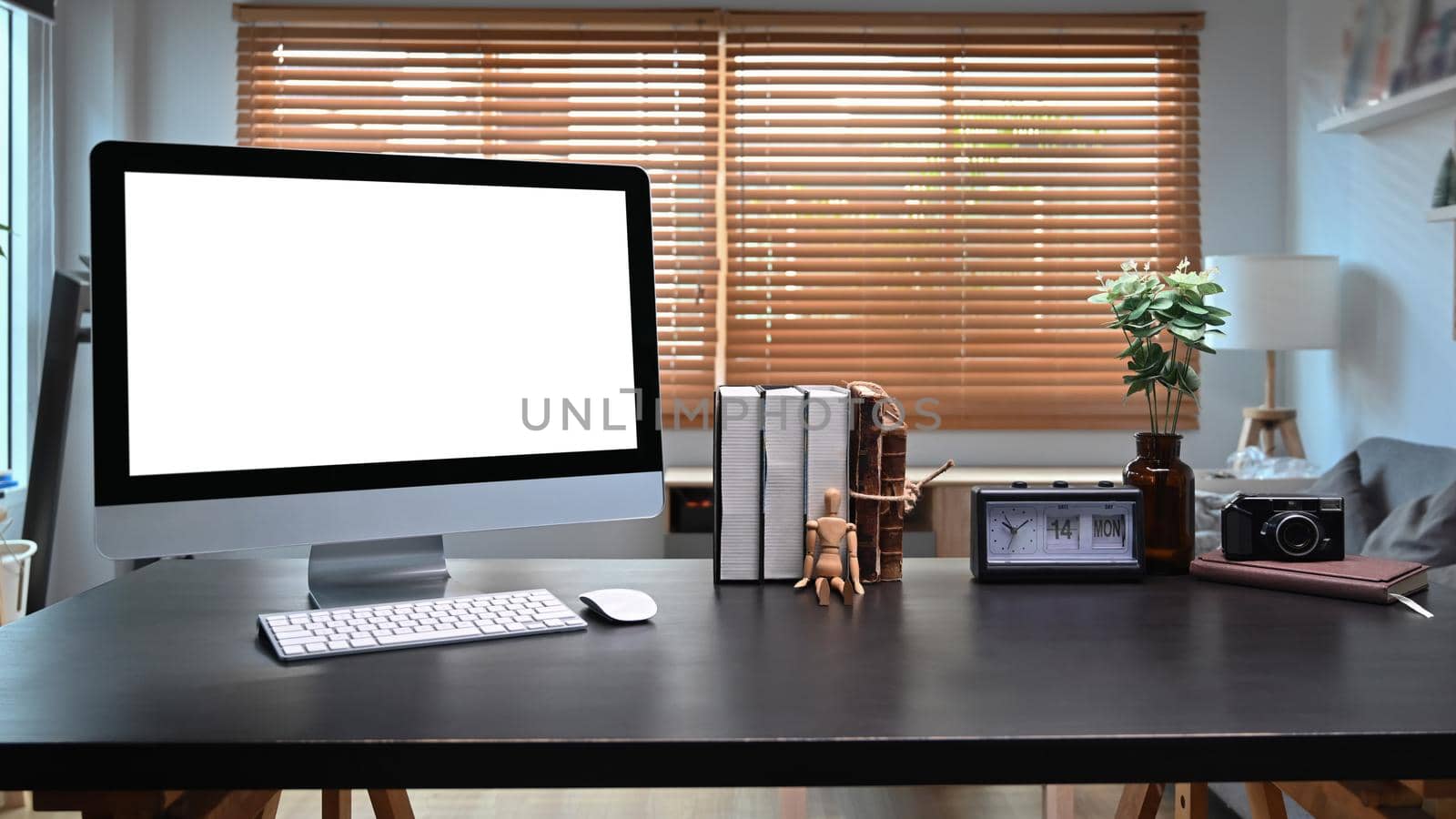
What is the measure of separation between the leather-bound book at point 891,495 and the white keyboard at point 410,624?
1.30ft

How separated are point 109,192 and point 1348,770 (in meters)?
1.22

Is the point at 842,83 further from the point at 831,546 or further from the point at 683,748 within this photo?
the point at 683,748

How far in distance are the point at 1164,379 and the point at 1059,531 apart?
0.81ft

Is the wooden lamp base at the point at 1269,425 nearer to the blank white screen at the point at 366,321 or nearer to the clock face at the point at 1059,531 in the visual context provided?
the clock face at the point at 1059,531

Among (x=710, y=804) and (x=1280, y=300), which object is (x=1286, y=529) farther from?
(x=1280, y=300)

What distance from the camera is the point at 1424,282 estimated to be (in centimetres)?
302

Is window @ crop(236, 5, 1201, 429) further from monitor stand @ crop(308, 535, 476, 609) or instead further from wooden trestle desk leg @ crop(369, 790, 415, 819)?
monitor stand @ crop(308, 535, 476, 609)

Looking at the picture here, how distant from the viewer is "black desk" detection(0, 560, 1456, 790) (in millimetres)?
783

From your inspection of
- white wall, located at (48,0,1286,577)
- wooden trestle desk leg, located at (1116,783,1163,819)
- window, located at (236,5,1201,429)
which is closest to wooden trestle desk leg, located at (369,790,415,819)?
wooden trestle desk leg, located at (1116,783,1163,819)

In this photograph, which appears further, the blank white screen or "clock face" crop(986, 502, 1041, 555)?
"clock face" crop(986, 502, 1041, 555)

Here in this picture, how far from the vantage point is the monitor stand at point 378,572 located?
121 cm

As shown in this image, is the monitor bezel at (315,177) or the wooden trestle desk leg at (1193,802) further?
the wooden trestle desk leg at (1193,802)

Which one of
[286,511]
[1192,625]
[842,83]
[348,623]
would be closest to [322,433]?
[286,511]

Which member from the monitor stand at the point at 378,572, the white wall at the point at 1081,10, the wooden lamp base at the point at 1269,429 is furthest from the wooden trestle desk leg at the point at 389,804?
the wooden lamp base at the point at 1269,429
